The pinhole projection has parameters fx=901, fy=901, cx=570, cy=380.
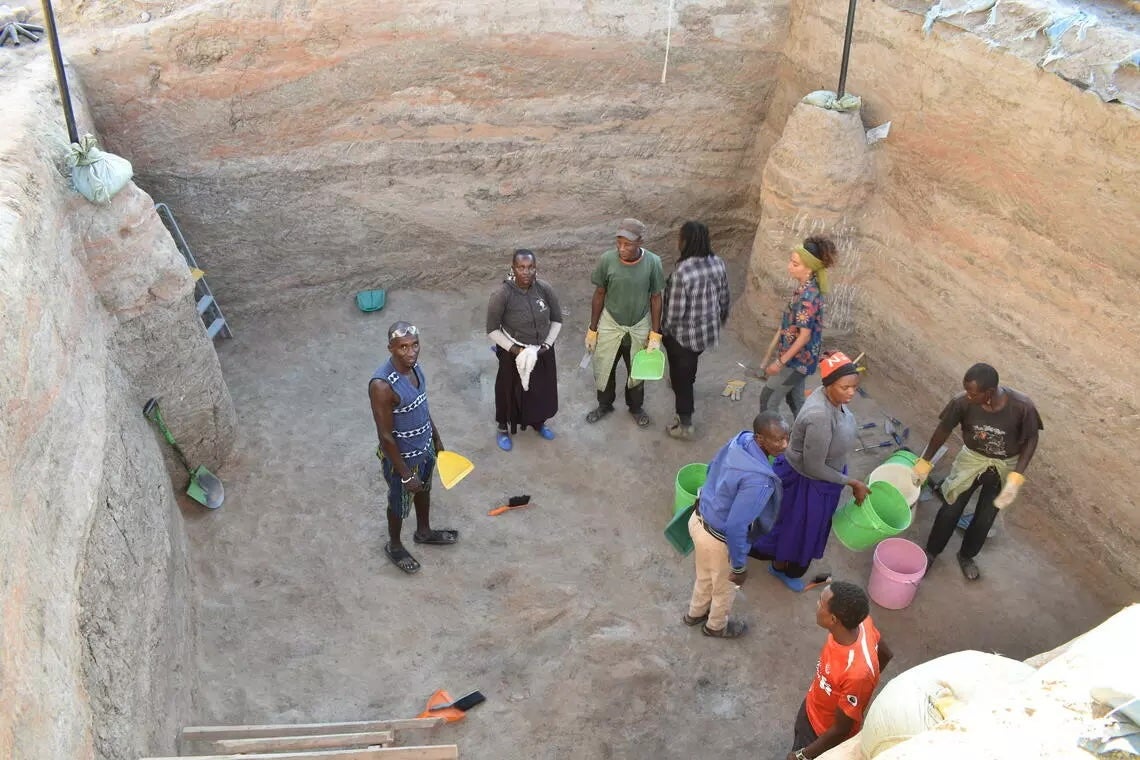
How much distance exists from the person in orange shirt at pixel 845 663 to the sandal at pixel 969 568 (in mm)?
1847

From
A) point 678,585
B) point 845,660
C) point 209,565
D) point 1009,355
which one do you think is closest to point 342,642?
point 209,565

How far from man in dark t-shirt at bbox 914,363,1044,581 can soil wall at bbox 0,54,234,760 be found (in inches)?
148

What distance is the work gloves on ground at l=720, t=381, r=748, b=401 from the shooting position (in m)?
6.30

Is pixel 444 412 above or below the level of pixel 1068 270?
below

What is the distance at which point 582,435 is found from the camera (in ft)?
19.5

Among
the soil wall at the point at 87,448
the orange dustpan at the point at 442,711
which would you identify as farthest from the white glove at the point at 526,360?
the orange dustpan at the point at 442,711

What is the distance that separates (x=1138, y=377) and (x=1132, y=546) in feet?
2.91

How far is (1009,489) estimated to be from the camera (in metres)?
4.42

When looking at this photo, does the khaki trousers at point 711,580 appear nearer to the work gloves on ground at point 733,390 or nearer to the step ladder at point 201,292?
the work gloves on ground at point 733,390

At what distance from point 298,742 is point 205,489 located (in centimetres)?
208

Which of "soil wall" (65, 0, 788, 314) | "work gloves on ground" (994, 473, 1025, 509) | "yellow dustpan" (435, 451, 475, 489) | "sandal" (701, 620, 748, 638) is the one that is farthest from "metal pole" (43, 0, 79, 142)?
"work gloves on ground" (994, 473, 1025, 509)

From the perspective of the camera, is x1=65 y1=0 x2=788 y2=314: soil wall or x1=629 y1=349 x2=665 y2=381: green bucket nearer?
x1=629 y1=349 x2=665 y2=381: green bucket

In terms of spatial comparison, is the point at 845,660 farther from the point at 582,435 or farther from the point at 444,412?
the point at 444,412

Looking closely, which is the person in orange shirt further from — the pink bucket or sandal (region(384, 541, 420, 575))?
sandal (region(384, 541, 420, 575))
